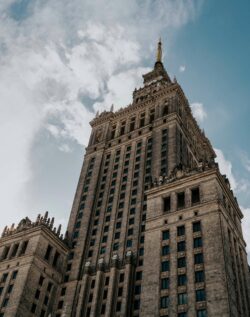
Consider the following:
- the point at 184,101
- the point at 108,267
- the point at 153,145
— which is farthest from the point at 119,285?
the point at 184,101

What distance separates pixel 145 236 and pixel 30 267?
71.3 ft

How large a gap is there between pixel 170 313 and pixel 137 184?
126 feet

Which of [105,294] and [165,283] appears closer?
[165,283]

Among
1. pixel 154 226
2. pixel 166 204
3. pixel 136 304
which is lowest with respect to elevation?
pixel 136 304

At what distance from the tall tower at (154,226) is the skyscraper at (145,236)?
0.59ft

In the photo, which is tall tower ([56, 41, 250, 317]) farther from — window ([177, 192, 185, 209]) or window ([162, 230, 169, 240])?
window ([177, 192, 185, 209])

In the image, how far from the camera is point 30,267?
72.3m

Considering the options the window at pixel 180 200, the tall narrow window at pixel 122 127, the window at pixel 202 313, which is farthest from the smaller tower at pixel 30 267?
the tall narrow window at pixel 122 127

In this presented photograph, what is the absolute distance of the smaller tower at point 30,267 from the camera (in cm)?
6894

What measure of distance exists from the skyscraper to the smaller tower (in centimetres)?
24

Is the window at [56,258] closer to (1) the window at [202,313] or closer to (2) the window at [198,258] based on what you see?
(2) the window at [198,258]

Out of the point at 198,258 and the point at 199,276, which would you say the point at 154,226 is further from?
the point at 199,276

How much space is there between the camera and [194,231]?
61594 mm

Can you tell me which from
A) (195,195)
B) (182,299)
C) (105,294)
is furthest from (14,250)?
(182,299)
